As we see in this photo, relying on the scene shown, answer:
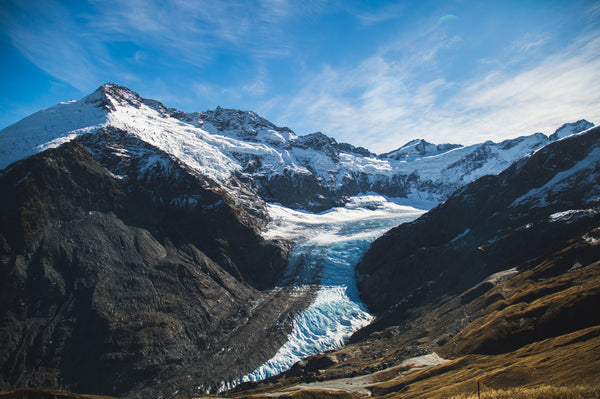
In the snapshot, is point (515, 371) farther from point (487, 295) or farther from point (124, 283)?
point (124, 283)

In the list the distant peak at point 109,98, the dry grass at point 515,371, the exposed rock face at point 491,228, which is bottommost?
the dry grass at point 515,371

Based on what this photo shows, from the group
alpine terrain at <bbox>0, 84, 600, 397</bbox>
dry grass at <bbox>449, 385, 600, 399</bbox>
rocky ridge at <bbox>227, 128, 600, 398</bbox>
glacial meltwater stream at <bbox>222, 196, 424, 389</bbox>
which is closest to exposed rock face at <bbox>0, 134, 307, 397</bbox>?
alpine terrain at <bbox>0, 84, 600, 397</bbox>

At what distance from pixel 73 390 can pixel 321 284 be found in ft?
221

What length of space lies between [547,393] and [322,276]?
88.2 meters

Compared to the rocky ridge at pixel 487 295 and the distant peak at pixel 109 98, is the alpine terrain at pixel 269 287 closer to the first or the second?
the rocky ridge at pixel 487 295

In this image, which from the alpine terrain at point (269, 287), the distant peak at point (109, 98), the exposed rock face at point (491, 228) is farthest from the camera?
the distant peak at point (109, 98)

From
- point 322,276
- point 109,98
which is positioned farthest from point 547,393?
point 109,98

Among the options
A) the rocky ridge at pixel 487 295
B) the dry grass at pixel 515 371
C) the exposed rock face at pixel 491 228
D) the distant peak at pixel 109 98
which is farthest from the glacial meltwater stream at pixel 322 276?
the distant peak at pixel 109 98

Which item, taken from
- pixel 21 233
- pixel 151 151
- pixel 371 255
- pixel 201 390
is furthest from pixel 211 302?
pixel 151 151

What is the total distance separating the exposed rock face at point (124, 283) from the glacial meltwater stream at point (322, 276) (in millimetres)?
4064

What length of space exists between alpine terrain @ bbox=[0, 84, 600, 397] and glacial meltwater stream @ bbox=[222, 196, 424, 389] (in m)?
0.61

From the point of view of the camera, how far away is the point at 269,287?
101625mm

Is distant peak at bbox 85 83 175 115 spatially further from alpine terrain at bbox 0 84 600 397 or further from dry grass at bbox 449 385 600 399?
dry grass at bbox 449 385 600 399

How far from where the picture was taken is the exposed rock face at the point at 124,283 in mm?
58625
